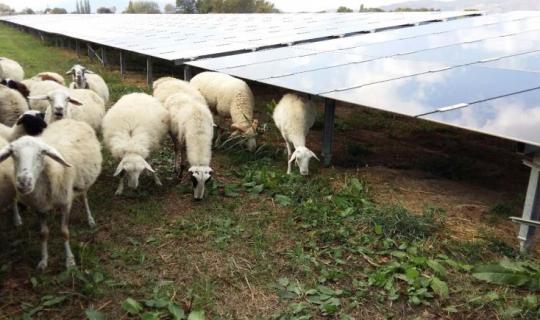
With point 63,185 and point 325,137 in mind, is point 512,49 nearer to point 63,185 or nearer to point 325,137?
point 325,137

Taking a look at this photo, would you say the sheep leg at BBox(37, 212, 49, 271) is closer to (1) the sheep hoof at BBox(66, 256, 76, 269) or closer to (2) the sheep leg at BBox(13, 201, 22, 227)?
(1) the sheep hoof at BBox(66, 256, 76, 269)

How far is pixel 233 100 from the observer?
8.67 m

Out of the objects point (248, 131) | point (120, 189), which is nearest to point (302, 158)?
point (248, 131)

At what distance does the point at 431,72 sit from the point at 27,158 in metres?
6.27

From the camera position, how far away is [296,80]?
320 inches

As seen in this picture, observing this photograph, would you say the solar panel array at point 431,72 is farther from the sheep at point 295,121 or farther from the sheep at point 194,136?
the sheep at point 194,136

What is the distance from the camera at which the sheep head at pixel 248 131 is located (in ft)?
26.5

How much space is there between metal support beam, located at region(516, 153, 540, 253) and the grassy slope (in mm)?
270

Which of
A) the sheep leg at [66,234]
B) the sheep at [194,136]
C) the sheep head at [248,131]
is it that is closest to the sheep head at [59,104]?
the sheep at [194,136]

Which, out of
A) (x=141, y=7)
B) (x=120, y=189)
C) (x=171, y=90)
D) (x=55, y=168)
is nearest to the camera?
(x=55, y=168)

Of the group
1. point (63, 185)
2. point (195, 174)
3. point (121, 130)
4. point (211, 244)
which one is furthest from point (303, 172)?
point (63, 185)

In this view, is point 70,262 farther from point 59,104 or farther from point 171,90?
point 171,90

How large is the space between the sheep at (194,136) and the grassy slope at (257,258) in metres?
0.39

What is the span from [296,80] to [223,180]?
238cm
